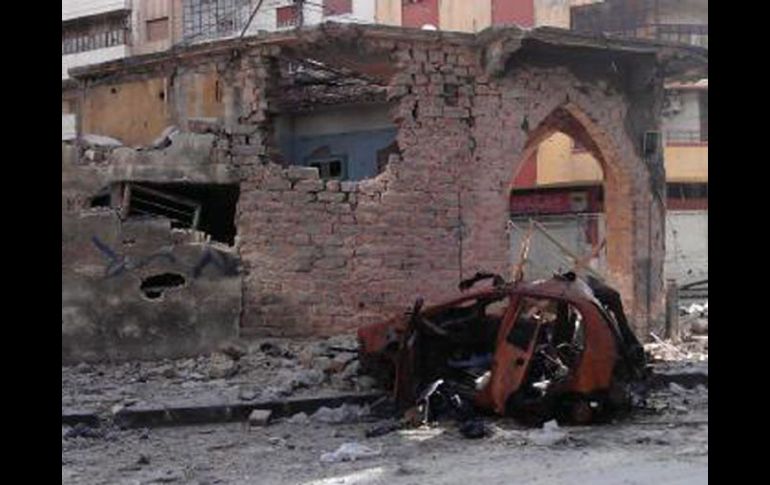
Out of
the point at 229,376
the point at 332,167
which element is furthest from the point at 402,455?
the point at 332,167

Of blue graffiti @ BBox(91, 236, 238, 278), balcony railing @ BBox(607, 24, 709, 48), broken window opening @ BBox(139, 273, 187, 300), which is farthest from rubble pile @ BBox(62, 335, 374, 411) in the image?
balcony railing @ BBox(607, 24, 709, 48)

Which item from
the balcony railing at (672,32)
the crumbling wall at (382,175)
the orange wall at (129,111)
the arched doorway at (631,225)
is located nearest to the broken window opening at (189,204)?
the crumbling wall at (382,175)

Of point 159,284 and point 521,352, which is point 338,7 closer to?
point 159,284

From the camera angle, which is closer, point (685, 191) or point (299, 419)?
point (299, 419)

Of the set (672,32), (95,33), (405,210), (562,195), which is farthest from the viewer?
(95,33)

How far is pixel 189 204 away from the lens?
12758mm

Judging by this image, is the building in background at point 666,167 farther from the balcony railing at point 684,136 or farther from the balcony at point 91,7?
the balcony at point 91,7

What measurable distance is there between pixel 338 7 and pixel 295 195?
21.2 metres
